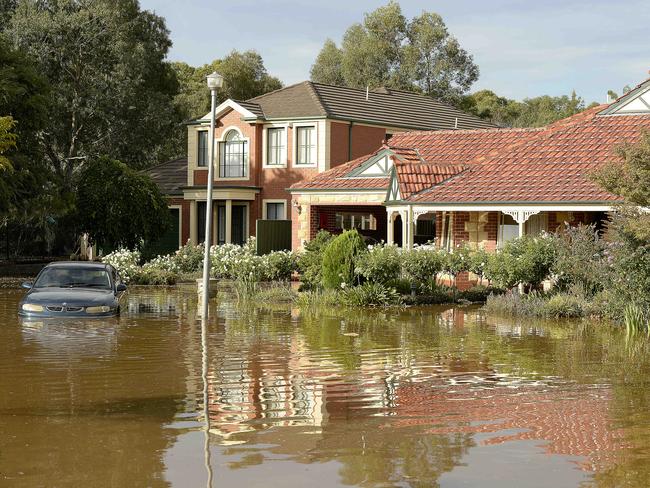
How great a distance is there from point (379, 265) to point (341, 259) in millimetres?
1238

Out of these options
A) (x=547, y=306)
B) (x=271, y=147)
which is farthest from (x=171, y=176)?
(x=547, y=306)

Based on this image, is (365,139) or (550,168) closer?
(550,168)

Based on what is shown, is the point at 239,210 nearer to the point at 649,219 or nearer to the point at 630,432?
the point at 649,219

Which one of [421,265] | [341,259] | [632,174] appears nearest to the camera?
[632,174]

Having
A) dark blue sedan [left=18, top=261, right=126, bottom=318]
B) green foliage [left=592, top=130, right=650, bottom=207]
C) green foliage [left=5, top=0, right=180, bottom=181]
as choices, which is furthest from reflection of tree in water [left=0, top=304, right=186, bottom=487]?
green foliage [left=5, top=0, right=180, bottom=181]

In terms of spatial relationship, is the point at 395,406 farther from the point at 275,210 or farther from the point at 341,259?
the point at 275,210

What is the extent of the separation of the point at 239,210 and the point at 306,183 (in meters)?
6.75

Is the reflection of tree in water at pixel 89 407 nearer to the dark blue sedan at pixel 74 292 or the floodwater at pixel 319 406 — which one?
the floodwater at pixel 319 406

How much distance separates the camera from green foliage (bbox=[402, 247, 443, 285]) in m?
26.6

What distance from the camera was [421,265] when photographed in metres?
26.7

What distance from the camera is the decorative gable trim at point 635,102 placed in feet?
102

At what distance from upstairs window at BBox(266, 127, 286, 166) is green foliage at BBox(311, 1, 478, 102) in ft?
92.0

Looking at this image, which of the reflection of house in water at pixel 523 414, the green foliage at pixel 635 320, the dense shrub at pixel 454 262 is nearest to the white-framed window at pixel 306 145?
the dense shrub at pixel 454 262

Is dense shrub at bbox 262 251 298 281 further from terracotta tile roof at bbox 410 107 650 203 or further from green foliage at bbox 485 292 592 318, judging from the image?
green foliage at bbox 485 292 592 318
